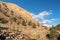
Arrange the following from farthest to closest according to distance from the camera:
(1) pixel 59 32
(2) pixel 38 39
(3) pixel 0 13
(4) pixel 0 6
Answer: (4) pixel 0 6, (3) pixel 0 13, (1) pixel 59 32, (2) pixel 38 39

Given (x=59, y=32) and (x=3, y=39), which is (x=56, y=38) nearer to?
(x=59, y=32)

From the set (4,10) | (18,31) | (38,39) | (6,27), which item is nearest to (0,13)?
(4,10)

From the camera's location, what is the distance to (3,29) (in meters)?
60.2

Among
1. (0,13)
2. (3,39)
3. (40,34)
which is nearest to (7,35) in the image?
(3,39)

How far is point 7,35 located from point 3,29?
5.04 m

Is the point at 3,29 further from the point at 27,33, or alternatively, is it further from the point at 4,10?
the point at 4,10

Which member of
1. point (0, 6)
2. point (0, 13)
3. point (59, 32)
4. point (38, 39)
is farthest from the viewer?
point (0, 6)

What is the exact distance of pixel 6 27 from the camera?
6153 centimetres

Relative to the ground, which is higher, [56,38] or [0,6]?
[0,6]

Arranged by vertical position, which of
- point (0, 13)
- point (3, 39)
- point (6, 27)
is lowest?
point (3, 39)

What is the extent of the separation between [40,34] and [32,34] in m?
2.62

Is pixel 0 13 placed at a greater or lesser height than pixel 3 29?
greater

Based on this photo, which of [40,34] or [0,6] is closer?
[40,34]

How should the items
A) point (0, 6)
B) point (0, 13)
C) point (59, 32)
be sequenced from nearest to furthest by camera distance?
point (59, 32), point (0, 13), point (0, 6)
